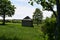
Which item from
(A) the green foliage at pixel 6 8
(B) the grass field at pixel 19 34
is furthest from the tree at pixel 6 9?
(B) the grass field at pixel 19 34

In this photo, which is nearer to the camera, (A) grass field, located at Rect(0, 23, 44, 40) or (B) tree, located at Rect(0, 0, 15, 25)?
(A) grass field, located at Rect(0, 23, 44, 40)

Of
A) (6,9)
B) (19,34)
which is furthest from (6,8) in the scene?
(19,34)

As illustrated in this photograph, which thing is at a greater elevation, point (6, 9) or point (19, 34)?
point (6, 9)

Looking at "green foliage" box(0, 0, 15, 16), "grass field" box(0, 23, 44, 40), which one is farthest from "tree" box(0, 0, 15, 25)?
"grass field" box(0, 23, 44, 40)

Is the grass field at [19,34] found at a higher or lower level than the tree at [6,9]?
lower

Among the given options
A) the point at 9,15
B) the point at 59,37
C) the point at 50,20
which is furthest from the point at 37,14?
the point at 59,37

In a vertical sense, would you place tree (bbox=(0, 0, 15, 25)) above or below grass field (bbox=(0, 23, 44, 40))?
above

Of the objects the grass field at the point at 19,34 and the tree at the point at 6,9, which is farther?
the tree at the point at 6,9

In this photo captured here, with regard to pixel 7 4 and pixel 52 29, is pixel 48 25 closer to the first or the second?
pixel 52 29

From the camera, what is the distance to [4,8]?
101m

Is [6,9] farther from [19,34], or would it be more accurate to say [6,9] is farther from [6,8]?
[19,34]

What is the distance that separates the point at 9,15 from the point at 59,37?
87933 mm

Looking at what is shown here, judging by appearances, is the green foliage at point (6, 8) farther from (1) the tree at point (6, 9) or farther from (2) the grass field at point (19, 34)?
(2) the grass field at point (19, 34)

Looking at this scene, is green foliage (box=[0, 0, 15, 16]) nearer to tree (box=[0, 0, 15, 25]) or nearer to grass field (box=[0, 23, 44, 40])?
tree (box=[0, 0, 15, 25])
